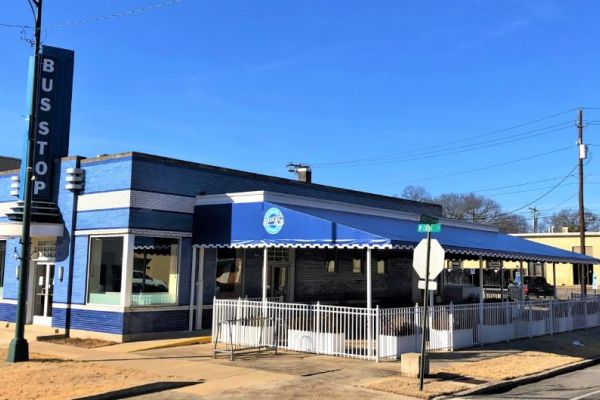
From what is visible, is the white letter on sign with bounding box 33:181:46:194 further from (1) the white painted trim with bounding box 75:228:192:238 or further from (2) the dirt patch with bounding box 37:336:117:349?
(2) the dirt patch with bounding box 37:336:117:349

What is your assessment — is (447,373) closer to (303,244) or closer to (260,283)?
(303,244)

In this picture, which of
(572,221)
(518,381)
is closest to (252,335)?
(518,381)

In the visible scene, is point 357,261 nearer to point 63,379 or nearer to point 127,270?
point 127,270

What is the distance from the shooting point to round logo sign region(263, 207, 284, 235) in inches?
646

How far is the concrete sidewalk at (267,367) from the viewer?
10.3 meters

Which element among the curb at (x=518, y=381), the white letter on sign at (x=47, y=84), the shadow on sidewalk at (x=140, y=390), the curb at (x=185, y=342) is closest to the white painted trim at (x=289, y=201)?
the curb at (x=185, y=342)

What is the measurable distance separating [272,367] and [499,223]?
8992cm

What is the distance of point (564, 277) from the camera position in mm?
60688

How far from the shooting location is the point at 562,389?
11.2m

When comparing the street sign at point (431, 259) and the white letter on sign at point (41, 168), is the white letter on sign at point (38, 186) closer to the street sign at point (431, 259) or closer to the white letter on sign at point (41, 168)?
the white letter on sign at point (41, 168)

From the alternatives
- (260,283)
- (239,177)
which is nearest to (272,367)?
(260,283)

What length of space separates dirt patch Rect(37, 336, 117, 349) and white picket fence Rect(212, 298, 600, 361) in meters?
3.08

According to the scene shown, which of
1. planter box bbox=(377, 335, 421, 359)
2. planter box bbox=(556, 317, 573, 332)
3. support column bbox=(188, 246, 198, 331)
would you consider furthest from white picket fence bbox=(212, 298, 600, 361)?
Answer: planter box bbox=(556, 317, 573, 332)

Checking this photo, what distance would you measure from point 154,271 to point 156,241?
0.87 meters
